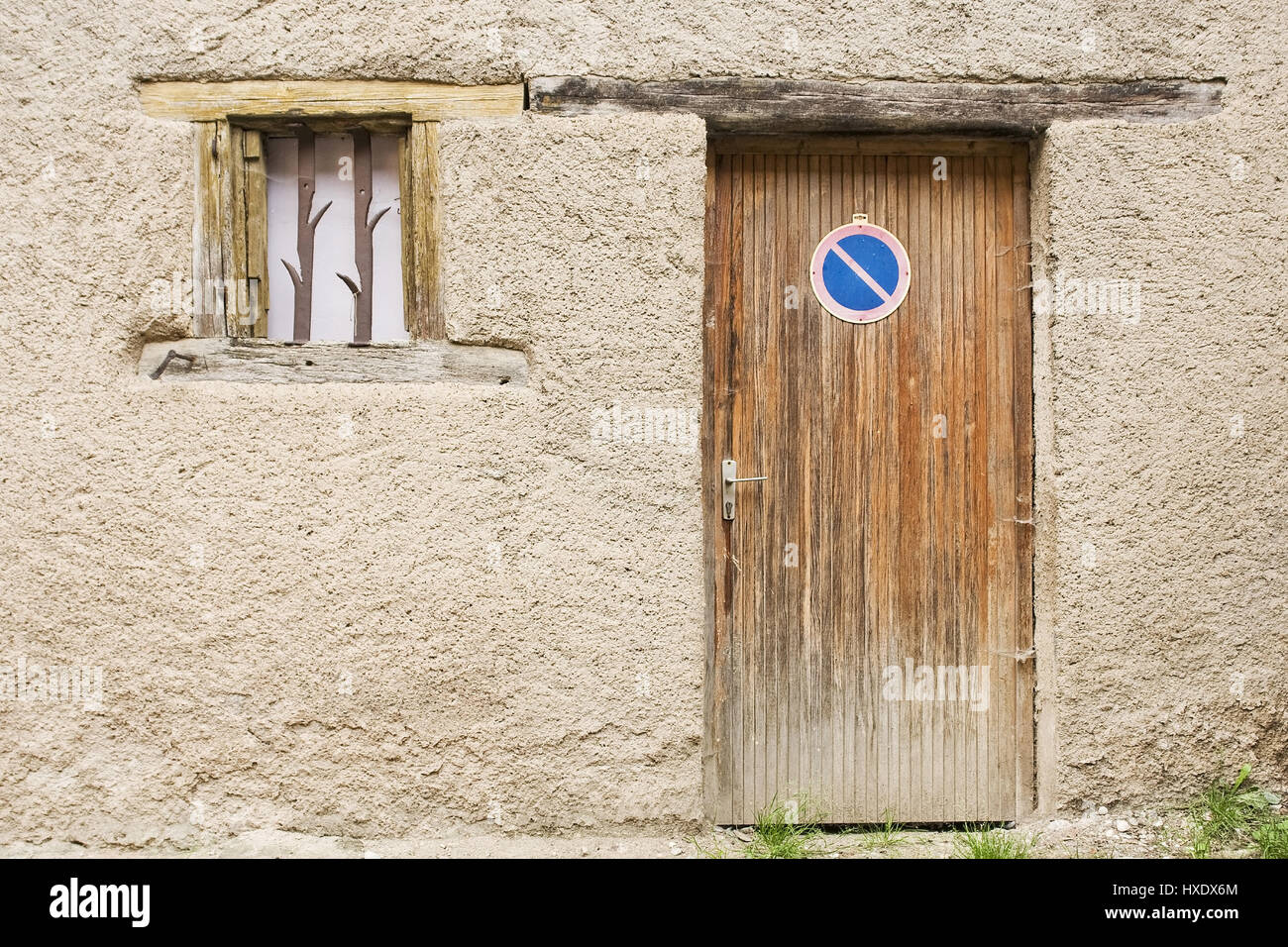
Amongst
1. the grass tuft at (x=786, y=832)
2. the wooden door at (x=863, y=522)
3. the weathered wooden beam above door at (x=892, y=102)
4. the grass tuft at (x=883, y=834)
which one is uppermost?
the weathered wooden beam above door at (x=892, y=102)

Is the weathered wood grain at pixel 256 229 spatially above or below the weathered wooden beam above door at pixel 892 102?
below

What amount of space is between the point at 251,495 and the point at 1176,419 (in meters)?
2.78

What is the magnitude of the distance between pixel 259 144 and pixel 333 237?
1.12ft

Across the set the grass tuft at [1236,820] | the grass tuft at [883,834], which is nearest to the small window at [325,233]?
the grass tuft at [883,834]

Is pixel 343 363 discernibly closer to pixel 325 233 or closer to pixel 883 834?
pixel 325 233

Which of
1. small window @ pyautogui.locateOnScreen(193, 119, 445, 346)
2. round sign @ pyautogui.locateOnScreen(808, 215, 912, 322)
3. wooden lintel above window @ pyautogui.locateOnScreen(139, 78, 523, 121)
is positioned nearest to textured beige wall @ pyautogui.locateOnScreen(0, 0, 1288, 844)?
A: wooden lintel above window @ pyautogui.locateOnScreen(139, 78, 523, 121)

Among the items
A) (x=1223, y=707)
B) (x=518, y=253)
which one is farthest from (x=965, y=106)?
(x=1223, y=707)

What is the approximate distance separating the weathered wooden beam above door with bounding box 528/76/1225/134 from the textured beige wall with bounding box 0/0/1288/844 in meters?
0.05

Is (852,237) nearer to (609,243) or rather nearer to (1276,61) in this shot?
(609,243)

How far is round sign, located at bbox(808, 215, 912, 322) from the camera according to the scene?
280 cm

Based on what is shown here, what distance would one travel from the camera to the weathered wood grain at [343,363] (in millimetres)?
2572

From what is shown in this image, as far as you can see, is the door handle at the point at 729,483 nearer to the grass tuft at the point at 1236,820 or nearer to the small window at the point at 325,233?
the small window at the point at 325,233

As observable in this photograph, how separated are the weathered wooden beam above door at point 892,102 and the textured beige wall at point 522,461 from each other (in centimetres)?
5

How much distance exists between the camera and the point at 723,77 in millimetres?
2623
